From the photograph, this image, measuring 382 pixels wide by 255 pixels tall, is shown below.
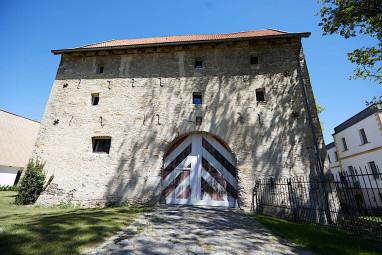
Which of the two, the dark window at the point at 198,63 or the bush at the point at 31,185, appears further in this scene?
the dark window at the point at 198,63

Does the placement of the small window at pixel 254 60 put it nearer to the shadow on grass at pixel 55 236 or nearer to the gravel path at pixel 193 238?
the gravel path at pixel 193 238

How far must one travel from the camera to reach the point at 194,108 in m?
7.53

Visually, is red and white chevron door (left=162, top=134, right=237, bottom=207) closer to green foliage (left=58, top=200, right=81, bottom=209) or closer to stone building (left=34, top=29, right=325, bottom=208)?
stone building (left=34, top=29, right=325, bottom=208)

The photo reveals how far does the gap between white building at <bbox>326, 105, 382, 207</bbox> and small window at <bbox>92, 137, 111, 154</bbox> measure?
1562cm

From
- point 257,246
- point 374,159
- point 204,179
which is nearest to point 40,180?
point 204,179

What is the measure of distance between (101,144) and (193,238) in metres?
5.92

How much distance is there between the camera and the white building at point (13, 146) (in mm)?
15016

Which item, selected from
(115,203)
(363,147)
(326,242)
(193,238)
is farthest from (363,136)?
(115,203)

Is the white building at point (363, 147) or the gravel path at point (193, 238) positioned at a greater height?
the white building at point (363, 147)

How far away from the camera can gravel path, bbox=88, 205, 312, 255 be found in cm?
277

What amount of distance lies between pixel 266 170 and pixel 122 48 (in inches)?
322

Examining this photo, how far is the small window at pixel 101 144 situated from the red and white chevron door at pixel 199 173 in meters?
2.55

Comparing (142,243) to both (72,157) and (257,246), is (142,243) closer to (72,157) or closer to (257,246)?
(257,246)

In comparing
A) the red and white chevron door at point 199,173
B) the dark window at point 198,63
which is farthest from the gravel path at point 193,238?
the dark window at point 198,63
